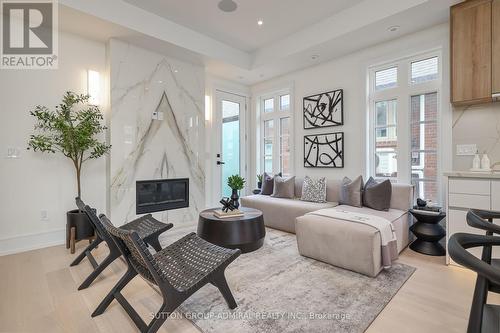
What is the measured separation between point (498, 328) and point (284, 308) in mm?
1334

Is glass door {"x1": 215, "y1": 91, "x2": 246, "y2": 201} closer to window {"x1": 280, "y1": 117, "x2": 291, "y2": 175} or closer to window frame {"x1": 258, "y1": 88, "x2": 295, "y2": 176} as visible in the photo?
window frame {"x1": 258, "y1": 88, "x2": 295, "y2": 176}

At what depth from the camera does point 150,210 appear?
407 centimetres

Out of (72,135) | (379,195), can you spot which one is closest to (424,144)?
(379,195)

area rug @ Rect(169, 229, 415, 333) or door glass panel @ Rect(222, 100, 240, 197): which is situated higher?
door glass panel @ Rect(222, 100, 240, 197)

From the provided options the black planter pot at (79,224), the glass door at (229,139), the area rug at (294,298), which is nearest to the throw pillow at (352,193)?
the area rug at (294,298)

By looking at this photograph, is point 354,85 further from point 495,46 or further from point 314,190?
point 314,190

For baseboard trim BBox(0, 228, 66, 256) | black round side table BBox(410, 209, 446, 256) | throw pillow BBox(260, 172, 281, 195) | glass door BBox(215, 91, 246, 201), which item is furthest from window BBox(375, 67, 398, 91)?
baseboard trim BBox(0, 228, 66, 256)

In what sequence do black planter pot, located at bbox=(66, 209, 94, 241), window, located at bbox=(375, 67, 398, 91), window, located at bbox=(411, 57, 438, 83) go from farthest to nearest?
1. window, located at bbox=(375, 67, 398, 91)
2. window, located at bbox=(411, 57, 438, 83)
3. black planter pot, located at bbox=(66, 209, 94, 241)

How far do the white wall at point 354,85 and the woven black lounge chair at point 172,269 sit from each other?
308 centimetres

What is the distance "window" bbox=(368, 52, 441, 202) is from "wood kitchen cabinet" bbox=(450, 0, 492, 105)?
56 centimetres

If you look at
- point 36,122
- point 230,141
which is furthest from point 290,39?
point 36,122

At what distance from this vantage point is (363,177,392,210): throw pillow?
3307 millimetres

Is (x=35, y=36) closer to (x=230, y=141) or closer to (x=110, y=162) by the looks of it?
(x=110, y=162)

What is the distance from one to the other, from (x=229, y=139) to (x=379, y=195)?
3282 millimetres
